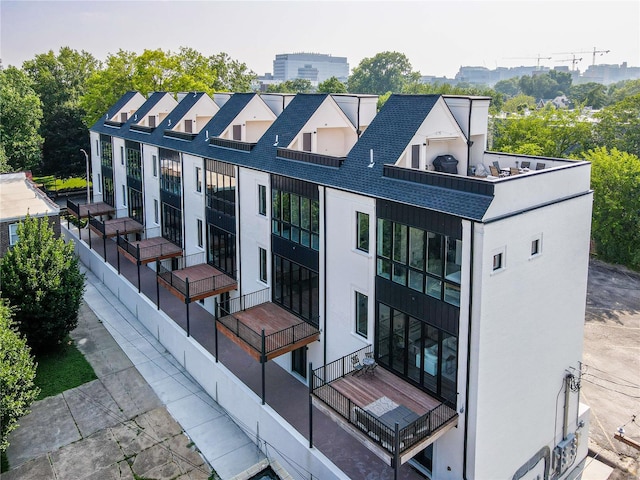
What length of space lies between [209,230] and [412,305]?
1349 cm

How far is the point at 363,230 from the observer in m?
16.1

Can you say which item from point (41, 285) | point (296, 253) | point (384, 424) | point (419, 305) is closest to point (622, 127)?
point (296, 253)

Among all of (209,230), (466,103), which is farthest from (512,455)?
(209,230)

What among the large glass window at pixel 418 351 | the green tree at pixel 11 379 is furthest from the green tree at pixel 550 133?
A: the green tree at pixel 11 379

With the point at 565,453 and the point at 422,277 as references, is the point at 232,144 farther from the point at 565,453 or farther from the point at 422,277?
the point at 565,453

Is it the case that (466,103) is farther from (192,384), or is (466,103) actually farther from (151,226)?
(151,226)

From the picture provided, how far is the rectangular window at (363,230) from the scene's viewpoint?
15919 millimetres

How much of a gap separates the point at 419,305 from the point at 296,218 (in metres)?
6.55

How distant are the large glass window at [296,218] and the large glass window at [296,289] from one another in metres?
1.04

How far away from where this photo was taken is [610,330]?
87.4 ft

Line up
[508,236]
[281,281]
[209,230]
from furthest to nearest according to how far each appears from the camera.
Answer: [209,230], [281,281], [508,236]

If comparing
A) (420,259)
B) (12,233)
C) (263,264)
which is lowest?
(263,264)

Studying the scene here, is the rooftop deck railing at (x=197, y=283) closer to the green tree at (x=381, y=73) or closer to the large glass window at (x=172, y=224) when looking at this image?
the large glass window at (x=172, y=224)

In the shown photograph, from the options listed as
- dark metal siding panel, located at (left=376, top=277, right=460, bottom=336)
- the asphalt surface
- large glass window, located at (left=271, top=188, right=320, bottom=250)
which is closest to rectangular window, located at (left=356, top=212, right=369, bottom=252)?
dark metal siding panel, located at (left=376, top=277, right=460, bottom=336)
